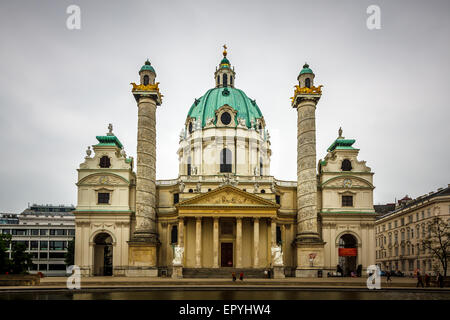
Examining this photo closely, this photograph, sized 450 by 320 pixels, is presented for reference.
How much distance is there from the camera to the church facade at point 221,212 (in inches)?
2082

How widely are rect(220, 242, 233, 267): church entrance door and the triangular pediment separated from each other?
18.9ft

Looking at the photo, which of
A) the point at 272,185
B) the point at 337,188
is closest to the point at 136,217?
the point at 272,185

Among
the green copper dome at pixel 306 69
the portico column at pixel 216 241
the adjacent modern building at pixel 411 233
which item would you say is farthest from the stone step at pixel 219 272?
the green copper dome at pixel 306 69

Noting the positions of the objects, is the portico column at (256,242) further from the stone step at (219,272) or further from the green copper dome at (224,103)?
the green copper dome at (224,103)

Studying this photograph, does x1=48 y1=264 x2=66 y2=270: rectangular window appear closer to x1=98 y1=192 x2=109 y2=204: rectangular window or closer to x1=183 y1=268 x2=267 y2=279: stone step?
x1=98 y1=192 x2=109 y2=204: rectangular window

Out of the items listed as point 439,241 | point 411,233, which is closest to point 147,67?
point 439,241

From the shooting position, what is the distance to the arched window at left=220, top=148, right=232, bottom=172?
6681cm

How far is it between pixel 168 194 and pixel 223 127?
14.0 metres

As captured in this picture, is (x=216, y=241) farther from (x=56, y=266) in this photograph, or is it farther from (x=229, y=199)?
(x=56, y=266)

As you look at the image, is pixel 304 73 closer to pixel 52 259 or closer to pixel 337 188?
pixel 337 188

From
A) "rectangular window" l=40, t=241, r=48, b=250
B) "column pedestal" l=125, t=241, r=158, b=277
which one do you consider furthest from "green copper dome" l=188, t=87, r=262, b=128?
"rectangular window" l=40, t=241, r=48, b=250

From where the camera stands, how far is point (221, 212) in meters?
54.2
